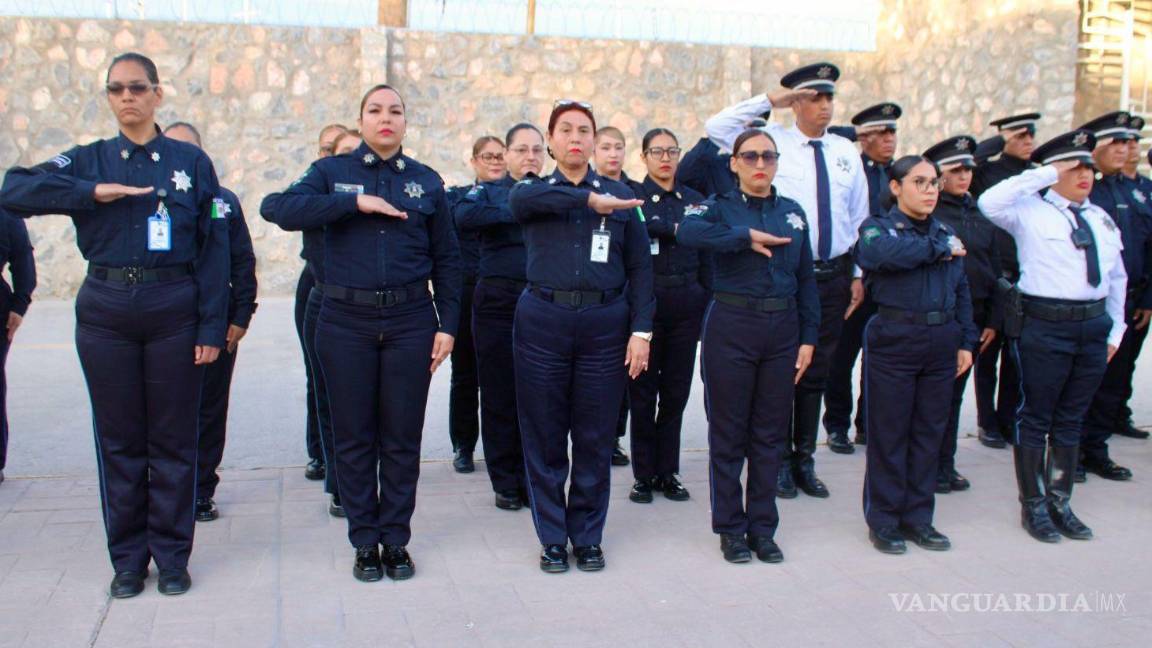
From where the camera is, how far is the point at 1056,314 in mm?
5000

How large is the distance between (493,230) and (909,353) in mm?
2184

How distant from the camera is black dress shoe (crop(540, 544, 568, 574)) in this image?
4.39 m

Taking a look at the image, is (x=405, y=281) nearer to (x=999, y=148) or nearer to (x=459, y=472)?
(x=459, y=472)

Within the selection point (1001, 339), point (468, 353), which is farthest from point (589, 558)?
point (1001, 339)

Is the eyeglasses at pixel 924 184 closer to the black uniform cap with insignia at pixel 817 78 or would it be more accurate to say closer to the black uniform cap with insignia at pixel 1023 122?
the black uniform cap with insignia at pixel 817 78

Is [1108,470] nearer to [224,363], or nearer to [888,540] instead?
[888,540]

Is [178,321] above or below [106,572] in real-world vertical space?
above

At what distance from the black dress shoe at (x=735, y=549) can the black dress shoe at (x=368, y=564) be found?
150cm

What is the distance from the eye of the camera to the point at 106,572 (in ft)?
14.0

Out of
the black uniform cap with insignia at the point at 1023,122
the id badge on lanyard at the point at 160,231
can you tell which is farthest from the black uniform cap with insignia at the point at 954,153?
the id badge on lanyard at the point at 160,231

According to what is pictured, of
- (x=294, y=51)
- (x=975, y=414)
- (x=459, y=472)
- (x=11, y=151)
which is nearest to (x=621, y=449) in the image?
(x=459, y=472)

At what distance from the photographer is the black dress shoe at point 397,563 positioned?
427 centimetres

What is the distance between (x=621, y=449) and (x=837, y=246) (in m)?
1.82

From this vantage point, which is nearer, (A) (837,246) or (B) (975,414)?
(A) (837,246)
